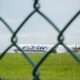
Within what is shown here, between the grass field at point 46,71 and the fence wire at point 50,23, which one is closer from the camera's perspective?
the fence wire at point 50,23

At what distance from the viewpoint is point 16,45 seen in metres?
1.14

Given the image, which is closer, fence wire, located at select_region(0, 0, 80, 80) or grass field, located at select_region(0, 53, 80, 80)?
fence wire, located at select_region(0, 0, 80, 80)

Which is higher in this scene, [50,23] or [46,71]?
[50,23]

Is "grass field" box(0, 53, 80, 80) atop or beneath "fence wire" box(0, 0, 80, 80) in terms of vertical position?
beneath

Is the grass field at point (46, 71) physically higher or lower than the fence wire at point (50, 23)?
lower

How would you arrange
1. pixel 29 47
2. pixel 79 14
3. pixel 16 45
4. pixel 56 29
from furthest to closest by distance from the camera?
A: pixel 29 47 → pixel 16 45 → pixel 56 29 → pixel 79 14

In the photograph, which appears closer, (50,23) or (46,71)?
(50,23)

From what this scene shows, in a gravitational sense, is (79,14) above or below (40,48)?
above

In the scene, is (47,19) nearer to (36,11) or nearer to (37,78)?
(36,11)

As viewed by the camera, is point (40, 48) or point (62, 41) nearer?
point (62, 41)

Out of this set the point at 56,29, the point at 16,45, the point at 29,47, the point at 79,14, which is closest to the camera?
the point at 79,14

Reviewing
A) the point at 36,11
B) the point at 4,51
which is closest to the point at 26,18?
the point at 36,11


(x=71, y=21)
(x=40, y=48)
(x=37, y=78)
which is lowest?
(x=40, y=48)

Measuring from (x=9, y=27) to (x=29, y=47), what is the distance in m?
34.1
